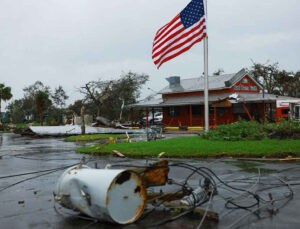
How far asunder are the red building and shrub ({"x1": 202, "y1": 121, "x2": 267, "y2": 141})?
53.8 feet

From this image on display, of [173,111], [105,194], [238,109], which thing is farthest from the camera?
[173,111]

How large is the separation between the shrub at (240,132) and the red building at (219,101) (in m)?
16.4

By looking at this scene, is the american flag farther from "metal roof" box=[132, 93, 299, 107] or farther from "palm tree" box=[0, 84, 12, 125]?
"palm tree" box=[0, 84, 12, 125]

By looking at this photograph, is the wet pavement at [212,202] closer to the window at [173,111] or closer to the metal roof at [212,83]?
the metal roof at [212,83]

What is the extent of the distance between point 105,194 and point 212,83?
35.0 meters

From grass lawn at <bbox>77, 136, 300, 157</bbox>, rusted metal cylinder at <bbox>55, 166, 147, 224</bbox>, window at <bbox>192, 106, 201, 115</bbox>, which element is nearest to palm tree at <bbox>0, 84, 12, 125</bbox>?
window at <bbox>192, 106, 201, 115</bbox>

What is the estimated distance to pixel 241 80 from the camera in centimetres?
3788

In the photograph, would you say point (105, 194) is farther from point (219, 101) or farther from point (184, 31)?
point (219, 101)

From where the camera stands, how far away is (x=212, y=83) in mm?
38625

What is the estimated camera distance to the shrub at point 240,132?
15.7 m

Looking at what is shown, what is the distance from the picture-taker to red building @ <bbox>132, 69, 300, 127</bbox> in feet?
109

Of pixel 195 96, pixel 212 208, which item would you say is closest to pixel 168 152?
pixel 212 208

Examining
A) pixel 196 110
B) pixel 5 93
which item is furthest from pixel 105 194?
pixel 5 93

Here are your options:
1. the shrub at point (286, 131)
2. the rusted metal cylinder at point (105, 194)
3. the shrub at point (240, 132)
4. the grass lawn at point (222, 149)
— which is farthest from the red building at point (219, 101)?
the rusted metal cylinder at point (105, 194)
